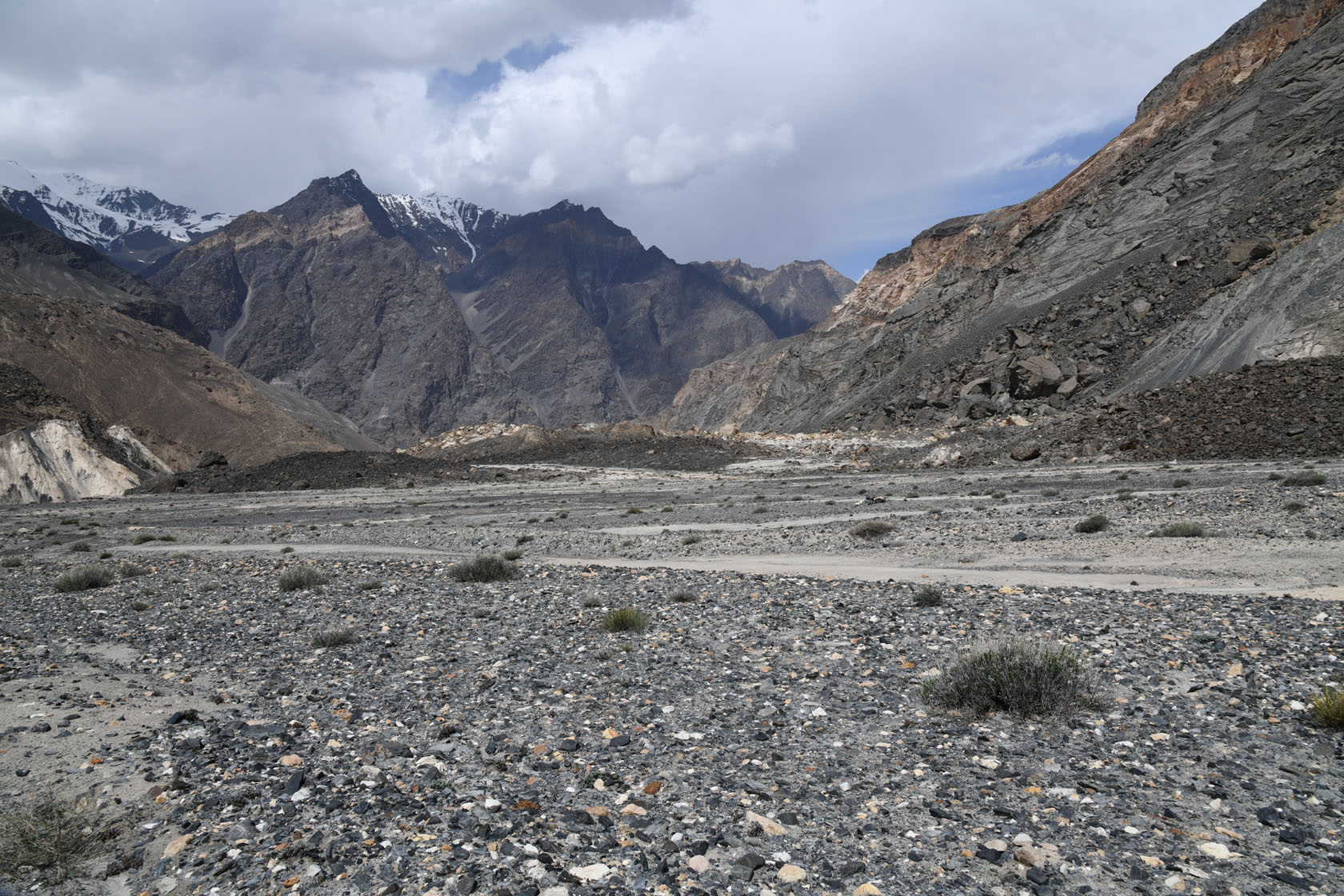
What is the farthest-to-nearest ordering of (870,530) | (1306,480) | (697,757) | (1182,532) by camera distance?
(1306,480), (870,530), (1182,532), (697,757)

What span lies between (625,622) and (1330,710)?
809 centimetres

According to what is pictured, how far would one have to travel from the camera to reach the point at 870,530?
2095 cm

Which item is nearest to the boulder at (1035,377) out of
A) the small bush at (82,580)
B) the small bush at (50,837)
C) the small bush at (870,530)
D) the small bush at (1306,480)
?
the small bush at (1306,480)

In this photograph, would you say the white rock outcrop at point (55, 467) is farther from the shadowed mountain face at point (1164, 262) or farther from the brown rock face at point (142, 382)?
the shadowed mountain face at point (1164, 262)

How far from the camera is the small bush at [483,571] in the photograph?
53.4ft

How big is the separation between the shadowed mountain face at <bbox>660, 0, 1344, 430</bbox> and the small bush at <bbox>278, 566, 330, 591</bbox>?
46.6 metres

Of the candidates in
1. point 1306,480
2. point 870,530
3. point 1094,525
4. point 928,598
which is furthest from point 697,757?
point 1306,480

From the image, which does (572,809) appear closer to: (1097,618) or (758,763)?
(758,763)

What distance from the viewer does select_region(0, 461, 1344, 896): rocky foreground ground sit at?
4.66 meters

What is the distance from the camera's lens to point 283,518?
34.6m

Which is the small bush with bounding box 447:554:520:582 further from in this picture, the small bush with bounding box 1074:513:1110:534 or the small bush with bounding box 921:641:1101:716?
the small bush with bounding box 1074:513:1110:534

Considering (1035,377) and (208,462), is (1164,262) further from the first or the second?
(208,462)

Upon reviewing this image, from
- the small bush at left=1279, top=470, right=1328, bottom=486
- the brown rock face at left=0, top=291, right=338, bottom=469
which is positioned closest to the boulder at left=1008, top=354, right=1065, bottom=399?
the small bush at left=1279, top=470, right=1328, bottom=486

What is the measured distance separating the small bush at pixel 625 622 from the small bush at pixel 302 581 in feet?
26.2
